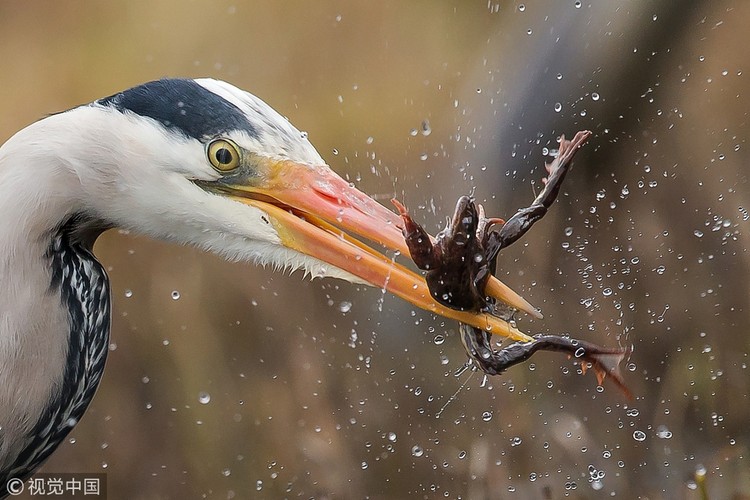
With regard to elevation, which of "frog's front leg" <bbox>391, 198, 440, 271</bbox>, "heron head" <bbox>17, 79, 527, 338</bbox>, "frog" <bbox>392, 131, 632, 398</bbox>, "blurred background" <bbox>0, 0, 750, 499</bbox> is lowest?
"blurred background" <bbox>0, 0, 750, 499</bbox>

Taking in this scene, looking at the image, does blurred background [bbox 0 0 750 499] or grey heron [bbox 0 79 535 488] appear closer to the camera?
grey heron [bbox 0 79 535 488]

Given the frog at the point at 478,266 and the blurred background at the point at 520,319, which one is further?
the blurred background at the point at 520,319

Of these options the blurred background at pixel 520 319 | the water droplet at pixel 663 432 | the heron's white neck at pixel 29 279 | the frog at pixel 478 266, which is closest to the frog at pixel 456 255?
the frog at pixel 478 266

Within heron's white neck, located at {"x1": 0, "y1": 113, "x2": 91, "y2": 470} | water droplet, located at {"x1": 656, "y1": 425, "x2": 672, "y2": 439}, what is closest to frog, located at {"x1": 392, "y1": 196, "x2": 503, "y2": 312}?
heron's white neck, located at {"x1": 0, "y1": 113, "x2": 91, "y2": 470}

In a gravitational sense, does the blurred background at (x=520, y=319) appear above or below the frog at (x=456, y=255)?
below

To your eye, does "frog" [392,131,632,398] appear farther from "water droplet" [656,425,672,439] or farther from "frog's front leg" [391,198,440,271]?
"water droplet" [656,425,672,439]

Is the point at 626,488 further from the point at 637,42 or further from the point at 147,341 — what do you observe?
the point at 147,341

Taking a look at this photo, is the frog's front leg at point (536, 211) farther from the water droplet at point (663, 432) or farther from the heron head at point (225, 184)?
the water droplet at point (663, 432)
